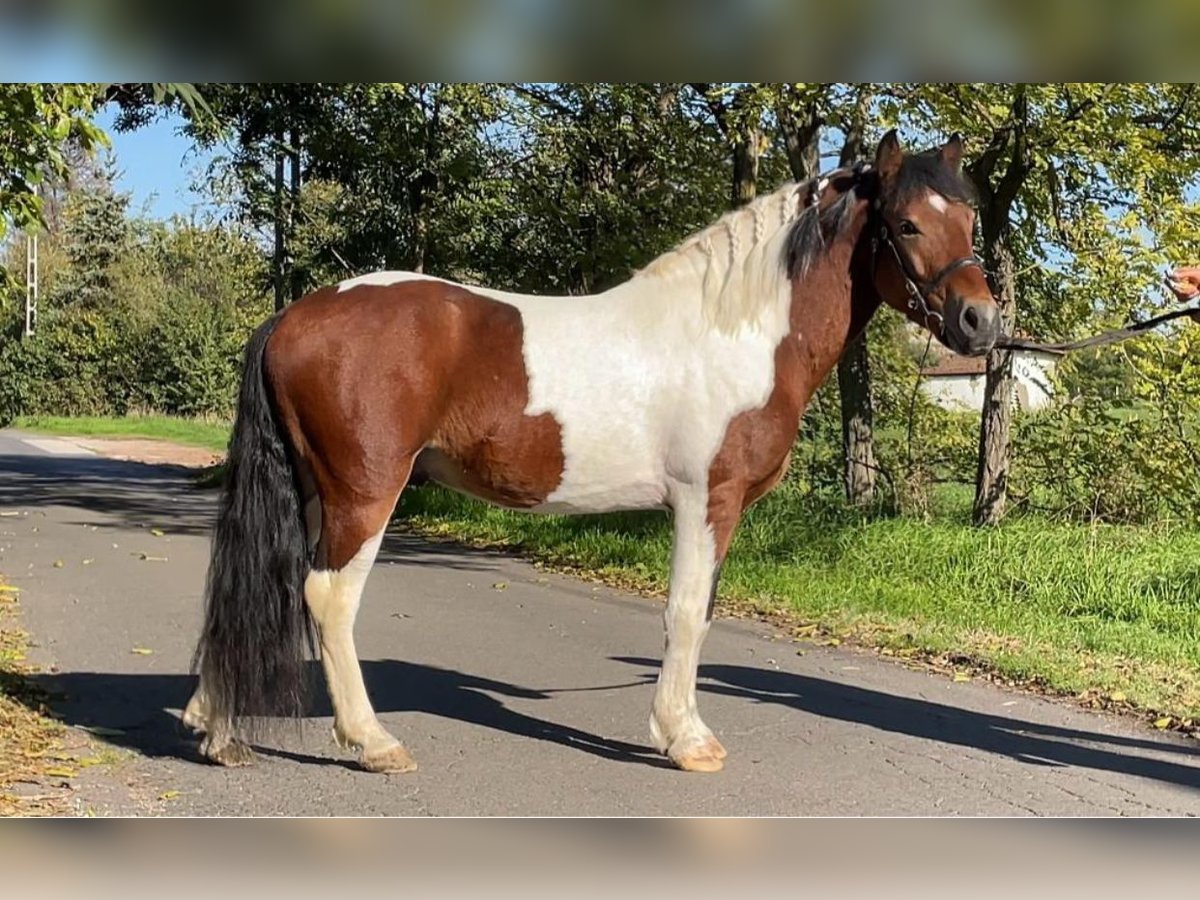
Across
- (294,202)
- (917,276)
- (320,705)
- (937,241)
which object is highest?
(294,202)

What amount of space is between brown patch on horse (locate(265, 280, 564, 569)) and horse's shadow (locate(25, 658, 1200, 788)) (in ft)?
3.78

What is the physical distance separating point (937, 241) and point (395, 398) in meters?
2.05

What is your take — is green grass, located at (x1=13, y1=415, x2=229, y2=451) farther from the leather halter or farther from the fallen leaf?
the leather halter

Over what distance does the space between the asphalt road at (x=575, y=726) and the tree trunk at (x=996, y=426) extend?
346cm

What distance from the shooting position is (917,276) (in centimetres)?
425

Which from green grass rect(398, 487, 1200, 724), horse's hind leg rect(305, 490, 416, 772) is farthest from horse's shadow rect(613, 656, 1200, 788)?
horse's hind leg rect(305, 490, 416, 772)

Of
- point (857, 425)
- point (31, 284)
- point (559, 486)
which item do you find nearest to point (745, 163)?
point (857, 425)

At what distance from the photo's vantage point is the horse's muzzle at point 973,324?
4141 millimetres

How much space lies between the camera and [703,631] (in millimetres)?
4449

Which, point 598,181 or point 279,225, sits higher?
point 598,181

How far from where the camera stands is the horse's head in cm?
417

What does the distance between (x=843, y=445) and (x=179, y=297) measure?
27.5 feet

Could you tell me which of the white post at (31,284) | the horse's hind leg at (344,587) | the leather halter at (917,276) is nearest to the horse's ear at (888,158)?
the leather halter at (917,276)

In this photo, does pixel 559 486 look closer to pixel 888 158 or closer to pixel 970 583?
pixel 888 158
